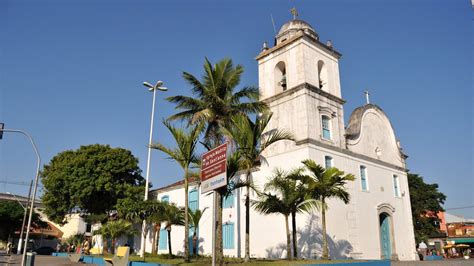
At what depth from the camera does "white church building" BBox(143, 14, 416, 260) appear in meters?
20.0

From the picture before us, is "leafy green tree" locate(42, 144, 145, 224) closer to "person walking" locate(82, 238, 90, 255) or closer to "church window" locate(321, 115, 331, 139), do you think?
"person walking" locate(82, 238, 90, 255)

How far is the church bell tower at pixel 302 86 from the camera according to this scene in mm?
20984

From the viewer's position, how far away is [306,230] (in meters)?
18.7

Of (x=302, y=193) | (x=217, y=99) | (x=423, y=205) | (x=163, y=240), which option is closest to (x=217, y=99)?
(x=217, y=99)

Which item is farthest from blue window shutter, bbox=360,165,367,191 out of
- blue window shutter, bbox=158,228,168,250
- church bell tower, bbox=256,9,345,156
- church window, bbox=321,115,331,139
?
blue window shutter, bbox=158,228,168,250

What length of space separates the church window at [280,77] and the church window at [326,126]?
11.0ft

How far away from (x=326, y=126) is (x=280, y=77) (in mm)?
4732

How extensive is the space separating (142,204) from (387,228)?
15876mm

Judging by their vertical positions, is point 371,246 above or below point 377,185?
below

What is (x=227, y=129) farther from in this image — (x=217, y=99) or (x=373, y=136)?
(x=373, y=136)

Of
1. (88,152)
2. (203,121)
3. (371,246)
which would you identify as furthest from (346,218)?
(88,152)

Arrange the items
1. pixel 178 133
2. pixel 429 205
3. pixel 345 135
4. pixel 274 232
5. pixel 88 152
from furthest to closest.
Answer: pixel 429 205, pixel 88 152, pixel 345 135, pixel 274 232, pixel 178 133

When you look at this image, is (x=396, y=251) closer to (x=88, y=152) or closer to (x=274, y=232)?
(x=274, y=232)

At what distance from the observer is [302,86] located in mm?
A: 21125
